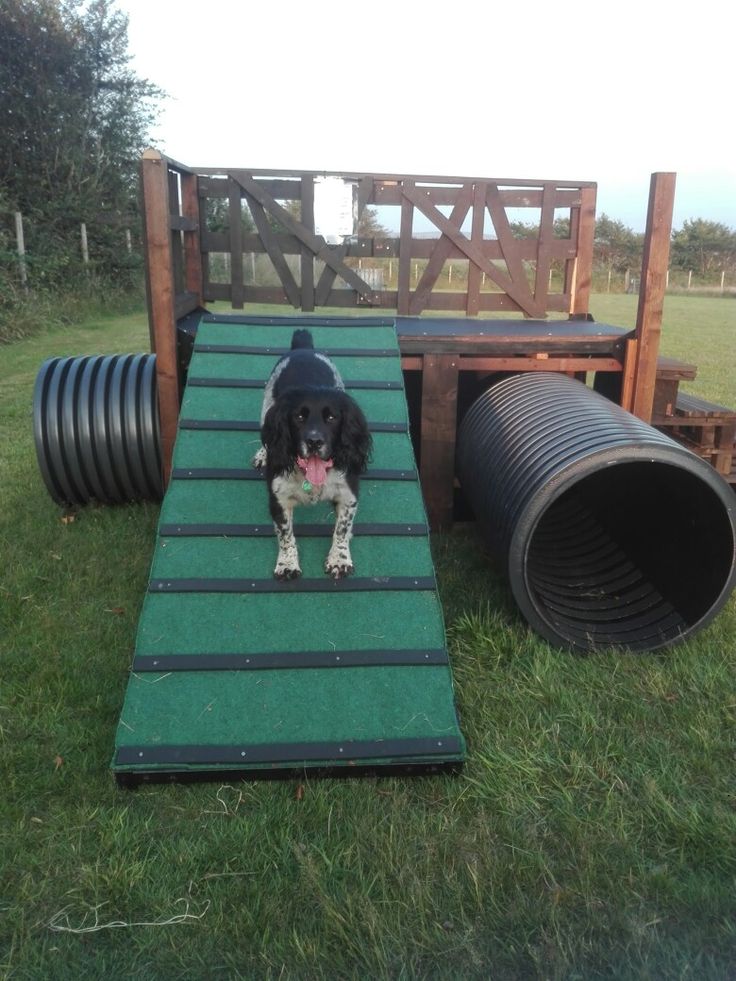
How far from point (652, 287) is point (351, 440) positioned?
9.25 ft

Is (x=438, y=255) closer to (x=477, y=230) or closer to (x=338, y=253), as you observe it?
(x=477, y=230)

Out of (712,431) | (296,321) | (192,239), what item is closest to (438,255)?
(296,321)

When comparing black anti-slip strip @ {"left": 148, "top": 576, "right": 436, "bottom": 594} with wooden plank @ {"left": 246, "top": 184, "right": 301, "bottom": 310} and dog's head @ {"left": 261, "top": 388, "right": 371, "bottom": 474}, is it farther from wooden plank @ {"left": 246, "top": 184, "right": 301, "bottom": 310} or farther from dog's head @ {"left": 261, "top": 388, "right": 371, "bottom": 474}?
wooden plank @ {"left": 246, "top": 184, "right": 301, "bottom": 310}

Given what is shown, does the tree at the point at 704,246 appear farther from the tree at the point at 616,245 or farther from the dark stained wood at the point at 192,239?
the dark stained wood at the point at 192,239

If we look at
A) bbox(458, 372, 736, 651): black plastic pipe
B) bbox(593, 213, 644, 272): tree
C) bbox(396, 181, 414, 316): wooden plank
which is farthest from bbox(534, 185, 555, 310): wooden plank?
bbox(593, 213, 644, 272): tree

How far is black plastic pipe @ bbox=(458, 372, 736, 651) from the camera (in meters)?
3.69

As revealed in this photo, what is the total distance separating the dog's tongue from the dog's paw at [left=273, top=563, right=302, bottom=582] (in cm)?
48

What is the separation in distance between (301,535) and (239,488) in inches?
18.6

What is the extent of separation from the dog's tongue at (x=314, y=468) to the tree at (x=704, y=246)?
50816 mm

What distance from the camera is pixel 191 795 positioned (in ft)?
9.45

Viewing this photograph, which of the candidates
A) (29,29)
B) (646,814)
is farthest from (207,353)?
(29,29)

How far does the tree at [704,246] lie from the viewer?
4838 centimetres

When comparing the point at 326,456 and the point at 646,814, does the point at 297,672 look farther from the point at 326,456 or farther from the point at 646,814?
the point at 646,814

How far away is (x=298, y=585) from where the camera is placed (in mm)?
3627
